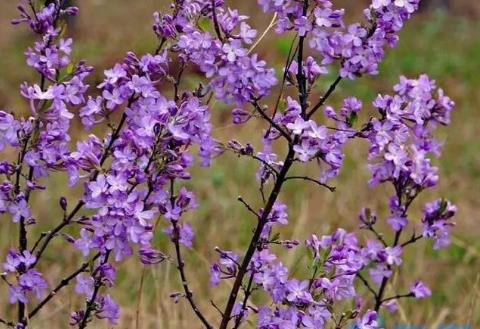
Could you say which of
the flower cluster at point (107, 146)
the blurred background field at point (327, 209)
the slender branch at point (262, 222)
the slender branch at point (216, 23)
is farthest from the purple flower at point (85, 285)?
the slender branch at point (216, 23)

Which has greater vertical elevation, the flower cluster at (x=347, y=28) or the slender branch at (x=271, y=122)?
the flower cluster at (x=347, y=28)

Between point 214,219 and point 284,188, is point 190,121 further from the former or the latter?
point 284,188

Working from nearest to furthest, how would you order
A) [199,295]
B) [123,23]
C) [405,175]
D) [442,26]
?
[405,175] < [199,295] < [442,26] < [123,23]

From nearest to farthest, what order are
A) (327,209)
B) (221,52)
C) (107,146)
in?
(221,52) < (107,146) < (327,209)

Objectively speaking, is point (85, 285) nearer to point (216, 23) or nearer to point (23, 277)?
point (23, 277)

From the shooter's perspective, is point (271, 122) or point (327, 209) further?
point (327, 209)

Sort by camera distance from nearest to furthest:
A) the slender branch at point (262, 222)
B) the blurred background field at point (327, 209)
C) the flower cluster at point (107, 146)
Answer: the flower cluster at point (107, 146) → the slender branch at point (262, 222) → the blurred background field at point (327, 209)

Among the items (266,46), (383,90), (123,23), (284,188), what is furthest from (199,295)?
(123,23)

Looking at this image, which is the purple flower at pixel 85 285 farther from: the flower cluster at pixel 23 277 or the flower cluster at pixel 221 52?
the flower cluster at pixel 221 52

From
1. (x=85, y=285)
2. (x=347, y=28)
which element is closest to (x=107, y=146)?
(x=85, y=285)
